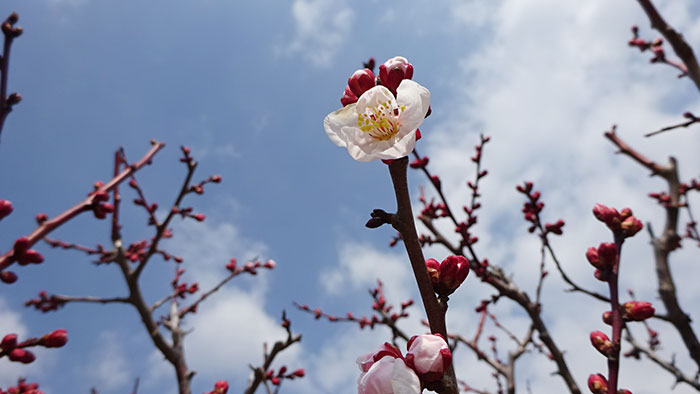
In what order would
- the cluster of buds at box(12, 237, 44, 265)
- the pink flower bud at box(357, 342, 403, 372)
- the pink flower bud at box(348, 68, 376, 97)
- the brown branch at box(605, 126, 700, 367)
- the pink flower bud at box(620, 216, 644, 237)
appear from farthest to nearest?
the brown branch at box(605, 126, 700, 367)
the cluster of buds at box(12, 237, 44, 265)
the pink flower bud at box(620, 216, 644, 237)
the pink flower bud at box(348, 68, 376, 97)
the pink flower bud at box(357, 342, 403, 372)

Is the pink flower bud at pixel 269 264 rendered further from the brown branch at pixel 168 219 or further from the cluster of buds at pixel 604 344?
the cluster of buds at pixel 604 344

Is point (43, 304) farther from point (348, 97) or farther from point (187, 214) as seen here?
point (348, 97)

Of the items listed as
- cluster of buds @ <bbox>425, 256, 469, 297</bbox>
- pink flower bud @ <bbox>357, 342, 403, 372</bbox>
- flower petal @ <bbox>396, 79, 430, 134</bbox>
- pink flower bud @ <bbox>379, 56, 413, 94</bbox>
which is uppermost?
pink flower bud @ <bbox>379, 56, 413, 94</bbox>

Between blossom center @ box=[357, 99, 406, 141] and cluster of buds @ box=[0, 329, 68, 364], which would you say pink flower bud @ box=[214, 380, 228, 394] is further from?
blossom center @ box=[357, 99, 406, 141]

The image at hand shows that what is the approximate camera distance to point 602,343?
3.70 feet

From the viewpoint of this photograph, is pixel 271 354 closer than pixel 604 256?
No

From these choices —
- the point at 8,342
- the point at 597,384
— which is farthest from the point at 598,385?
the point at 8,342

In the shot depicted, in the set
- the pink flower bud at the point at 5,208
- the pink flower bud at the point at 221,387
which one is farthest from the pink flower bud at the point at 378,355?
the pink flower bud at the point at 221,387

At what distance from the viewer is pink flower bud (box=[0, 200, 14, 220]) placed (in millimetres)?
1625

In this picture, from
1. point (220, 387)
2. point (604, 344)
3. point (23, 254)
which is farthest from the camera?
point (220, 387)

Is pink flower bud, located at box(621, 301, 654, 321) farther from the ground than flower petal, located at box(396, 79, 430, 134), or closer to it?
closer to it

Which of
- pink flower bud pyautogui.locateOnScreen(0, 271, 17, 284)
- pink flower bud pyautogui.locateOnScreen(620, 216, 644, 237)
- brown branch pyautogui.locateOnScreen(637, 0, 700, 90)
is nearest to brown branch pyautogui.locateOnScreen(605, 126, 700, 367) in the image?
brown branch pyautogui.locateOnScreen(637, 0, 700, 90)

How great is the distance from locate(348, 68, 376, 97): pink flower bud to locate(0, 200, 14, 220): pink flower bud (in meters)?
1.56

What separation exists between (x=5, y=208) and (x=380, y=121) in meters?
1.63
